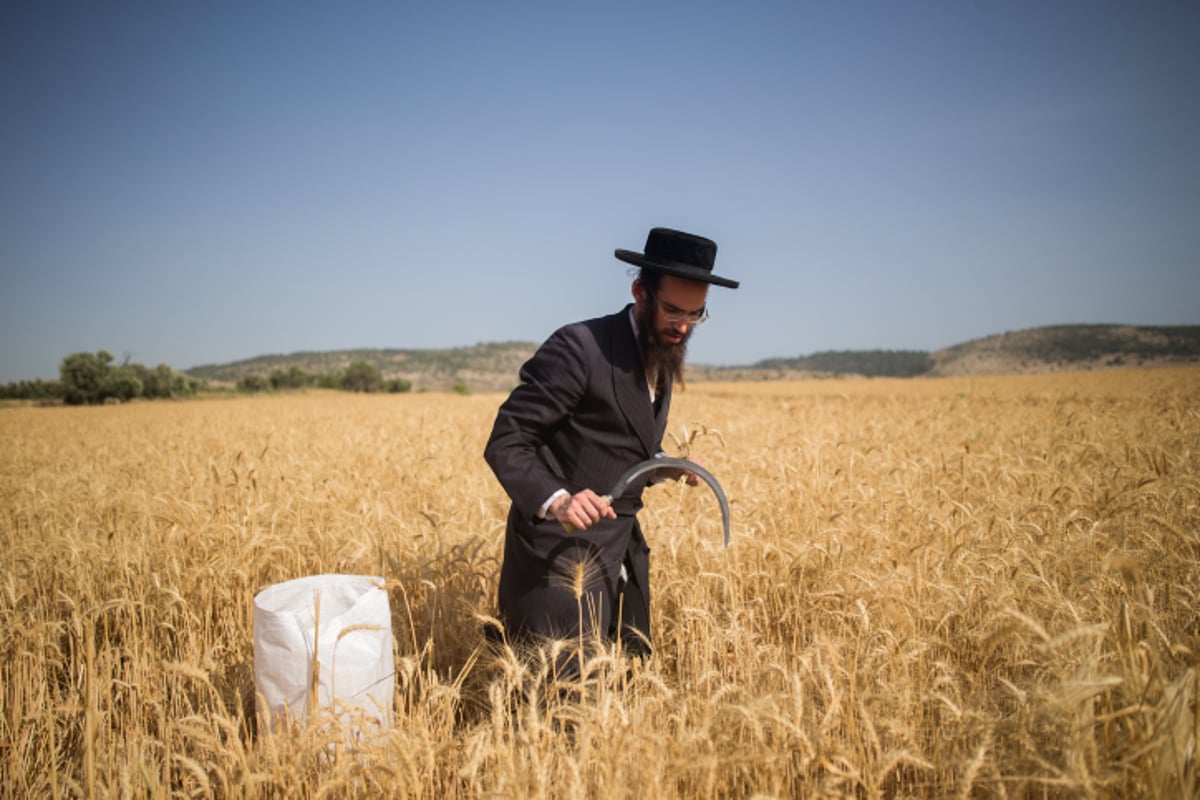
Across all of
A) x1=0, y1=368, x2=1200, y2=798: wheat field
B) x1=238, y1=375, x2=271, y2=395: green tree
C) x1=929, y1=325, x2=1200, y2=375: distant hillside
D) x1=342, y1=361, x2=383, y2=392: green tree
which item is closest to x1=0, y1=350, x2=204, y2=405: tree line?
x1=238, y1=375, x2=271, y2=395: green tree

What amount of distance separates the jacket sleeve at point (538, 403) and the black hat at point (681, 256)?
448 millimetres

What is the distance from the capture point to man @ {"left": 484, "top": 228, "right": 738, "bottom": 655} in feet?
7.44

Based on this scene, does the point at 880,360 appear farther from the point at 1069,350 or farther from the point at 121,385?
the point at 121,385

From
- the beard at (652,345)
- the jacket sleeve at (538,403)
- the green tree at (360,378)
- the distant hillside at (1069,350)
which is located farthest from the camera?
the distant hillside at (1069,350)

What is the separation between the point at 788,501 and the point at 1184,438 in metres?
5.58

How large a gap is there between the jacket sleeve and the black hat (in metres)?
0.45

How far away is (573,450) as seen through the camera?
240 centimetres

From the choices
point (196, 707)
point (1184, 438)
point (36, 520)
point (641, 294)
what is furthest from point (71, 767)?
point (1184, 438)

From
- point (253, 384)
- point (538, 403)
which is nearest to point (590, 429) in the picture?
point (538, 403)

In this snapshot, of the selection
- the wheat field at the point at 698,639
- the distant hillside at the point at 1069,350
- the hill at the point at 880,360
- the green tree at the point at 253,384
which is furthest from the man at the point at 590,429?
the distant hillside at the point at 1069,350

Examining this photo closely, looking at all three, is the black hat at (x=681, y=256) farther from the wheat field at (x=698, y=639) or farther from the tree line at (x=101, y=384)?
the tree line at (x=101, y=384)

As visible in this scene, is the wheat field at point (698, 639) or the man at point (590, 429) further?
the man at point (590, 429)

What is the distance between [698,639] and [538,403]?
1.45m

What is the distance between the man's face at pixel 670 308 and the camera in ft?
7.55
